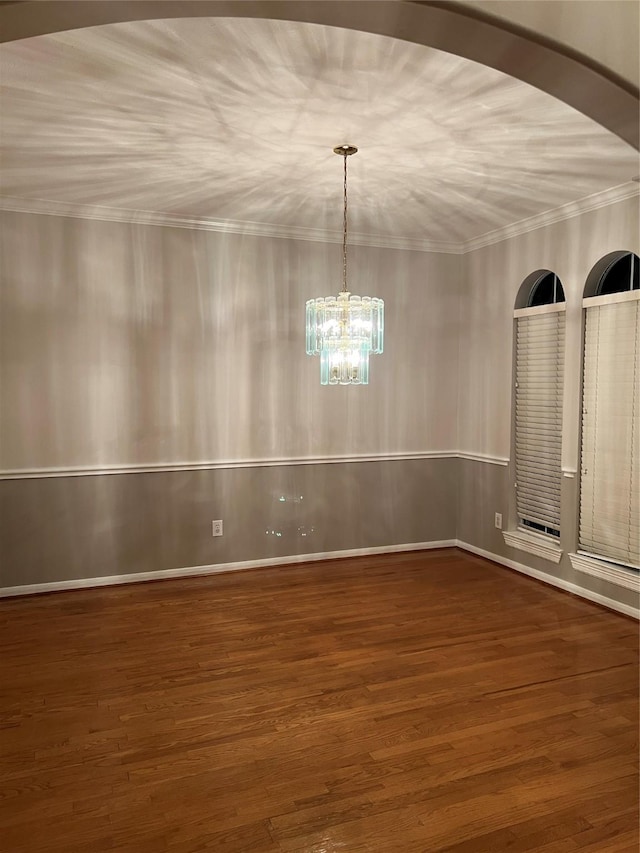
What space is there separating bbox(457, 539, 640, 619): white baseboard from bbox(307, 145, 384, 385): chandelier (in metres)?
2.12

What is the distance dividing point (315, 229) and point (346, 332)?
1.69 m

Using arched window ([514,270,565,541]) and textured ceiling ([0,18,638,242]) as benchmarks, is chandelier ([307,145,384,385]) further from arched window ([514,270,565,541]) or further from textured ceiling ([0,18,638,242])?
arched window ([514,270,565,541])

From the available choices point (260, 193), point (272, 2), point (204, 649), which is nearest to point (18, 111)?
point (260, 193)

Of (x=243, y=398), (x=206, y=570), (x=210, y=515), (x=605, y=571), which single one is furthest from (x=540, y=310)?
(x=206, y=570)

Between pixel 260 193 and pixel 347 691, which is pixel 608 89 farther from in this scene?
pixel 260 193

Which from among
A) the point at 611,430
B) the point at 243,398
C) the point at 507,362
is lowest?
the point at 611,430

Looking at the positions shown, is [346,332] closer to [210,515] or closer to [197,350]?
[197,350]

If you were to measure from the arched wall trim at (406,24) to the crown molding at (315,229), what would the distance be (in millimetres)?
2710

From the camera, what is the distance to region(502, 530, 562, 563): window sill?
4.46 metres

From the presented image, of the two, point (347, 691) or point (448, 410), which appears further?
point (448, 410)

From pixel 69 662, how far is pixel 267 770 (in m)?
1.45

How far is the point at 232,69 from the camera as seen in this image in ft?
7.86

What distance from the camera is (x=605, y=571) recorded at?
402cm

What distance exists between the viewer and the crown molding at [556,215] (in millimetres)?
3814
